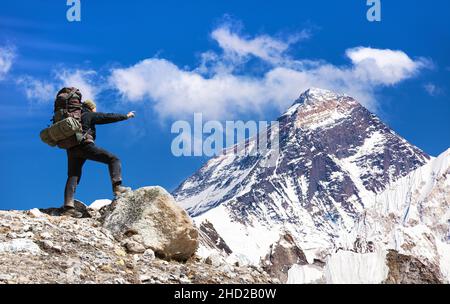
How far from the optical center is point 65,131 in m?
19.4

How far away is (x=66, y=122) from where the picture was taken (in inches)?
762

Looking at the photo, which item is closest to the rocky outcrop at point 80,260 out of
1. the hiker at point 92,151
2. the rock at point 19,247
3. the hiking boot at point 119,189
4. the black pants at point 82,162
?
the rock at point 19,247

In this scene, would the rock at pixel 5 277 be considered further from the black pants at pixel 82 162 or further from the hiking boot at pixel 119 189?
the black pants at pixel 82 162

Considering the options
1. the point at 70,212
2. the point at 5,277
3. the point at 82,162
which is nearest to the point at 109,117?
the point at 82,162

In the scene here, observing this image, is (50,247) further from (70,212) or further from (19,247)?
(70,212)

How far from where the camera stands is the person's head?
794 inches

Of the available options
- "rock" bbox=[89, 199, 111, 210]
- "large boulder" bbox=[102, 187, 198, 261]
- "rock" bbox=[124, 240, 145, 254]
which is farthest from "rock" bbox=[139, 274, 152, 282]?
"rock" bbox=[89, 199, 111, 210]

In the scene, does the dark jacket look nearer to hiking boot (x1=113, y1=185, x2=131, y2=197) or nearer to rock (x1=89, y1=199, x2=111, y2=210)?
hiking boot (x1=113, y1=185, x2=131, y2=197)

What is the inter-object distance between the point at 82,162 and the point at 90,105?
5.08ft

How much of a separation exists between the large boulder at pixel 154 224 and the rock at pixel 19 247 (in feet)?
7.17

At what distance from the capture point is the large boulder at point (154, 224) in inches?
711
